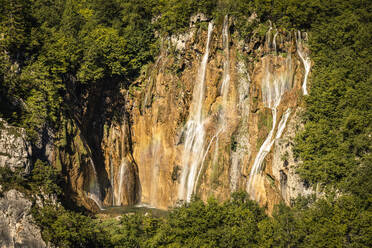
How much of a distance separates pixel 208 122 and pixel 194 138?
2.14m

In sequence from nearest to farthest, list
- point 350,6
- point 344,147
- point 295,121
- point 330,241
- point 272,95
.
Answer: point 330,241 < point 344,147 < point 295,121 < point 272,95 < point 350,6

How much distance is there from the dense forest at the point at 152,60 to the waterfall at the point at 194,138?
13.6ft

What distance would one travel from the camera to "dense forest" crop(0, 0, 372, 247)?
95.5 ft

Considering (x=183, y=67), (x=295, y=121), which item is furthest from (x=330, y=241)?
(x=183, y=67)

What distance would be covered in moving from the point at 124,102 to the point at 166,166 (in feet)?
27.6

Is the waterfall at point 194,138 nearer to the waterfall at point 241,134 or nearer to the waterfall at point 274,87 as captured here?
the waterfall at point 241,134

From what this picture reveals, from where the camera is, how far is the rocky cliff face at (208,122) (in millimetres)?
39531

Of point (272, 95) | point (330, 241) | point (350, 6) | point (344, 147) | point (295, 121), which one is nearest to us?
point (330, 241)

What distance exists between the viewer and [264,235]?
94.1 ft

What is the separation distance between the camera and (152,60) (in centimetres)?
4812

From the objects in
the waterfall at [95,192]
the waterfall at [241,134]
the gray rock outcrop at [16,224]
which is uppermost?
the waterfall at [241,134]

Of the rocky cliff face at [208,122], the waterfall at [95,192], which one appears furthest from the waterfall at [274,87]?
the waterfall at [95,192]

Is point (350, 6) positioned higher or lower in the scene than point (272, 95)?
higher

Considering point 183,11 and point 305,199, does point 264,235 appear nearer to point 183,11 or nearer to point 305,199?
point 305,199
